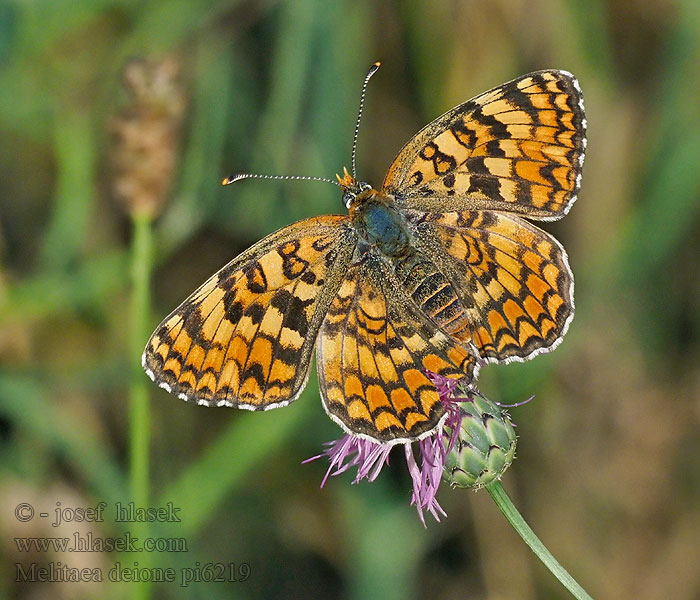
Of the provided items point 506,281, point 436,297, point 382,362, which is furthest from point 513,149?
point 382,362

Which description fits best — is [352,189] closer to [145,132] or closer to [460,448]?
[145,132]

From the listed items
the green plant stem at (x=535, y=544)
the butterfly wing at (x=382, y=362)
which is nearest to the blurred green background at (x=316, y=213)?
the butterfly wing at (x=382, y=362)

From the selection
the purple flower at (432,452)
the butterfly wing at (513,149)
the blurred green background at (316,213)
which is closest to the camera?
the purple flower at (432,452)

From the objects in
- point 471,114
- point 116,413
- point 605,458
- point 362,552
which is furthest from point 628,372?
point 116,413

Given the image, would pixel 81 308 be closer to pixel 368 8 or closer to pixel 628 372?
pixel 368 8

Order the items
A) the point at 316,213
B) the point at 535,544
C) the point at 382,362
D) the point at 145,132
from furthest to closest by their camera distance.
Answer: the point at 316,213 < the point at 145,132 < the point at 382,362 < the point at 535,544

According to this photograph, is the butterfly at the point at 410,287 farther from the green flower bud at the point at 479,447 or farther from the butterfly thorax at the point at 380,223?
the green flower bud at the point at 479,447
